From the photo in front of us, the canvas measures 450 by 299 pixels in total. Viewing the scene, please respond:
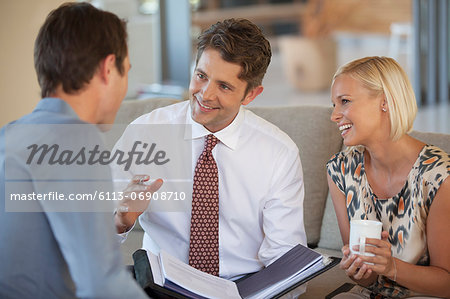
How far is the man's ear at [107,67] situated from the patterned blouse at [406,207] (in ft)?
3.06

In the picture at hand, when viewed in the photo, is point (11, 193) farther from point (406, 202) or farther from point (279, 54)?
point (279, 54)

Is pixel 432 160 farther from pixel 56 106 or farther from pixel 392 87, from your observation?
pixel 56 106

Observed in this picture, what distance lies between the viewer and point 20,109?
4.30 metres

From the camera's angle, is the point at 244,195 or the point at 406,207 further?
the point at 244,195

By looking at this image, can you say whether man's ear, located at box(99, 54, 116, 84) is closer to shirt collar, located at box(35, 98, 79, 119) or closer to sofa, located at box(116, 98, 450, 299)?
shirt collar, located at box(35, 98, 79, 119)

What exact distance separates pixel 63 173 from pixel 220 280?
715mm

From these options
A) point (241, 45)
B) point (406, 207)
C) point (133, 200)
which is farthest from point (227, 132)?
point (406, 207)

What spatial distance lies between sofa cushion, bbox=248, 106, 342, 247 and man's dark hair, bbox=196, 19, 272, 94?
47 cm

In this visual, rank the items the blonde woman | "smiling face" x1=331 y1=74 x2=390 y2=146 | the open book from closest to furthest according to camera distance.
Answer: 1. the open book
2. the blonde woman
3. "smiling face" x1=331 y1=74 x2=390 y2=146

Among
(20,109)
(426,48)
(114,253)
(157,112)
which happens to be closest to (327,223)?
(157,112)

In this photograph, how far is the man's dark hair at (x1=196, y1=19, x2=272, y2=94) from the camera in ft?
6.15

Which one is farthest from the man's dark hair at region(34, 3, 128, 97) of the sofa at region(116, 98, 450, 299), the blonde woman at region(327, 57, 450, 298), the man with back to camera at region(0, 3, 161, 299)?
the sofa at region(116, 98, 450, 299)

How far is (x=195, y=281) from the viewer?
1.58m

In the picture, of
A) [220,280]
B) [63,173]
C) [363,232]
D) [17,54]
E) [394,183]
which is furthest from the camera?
[17,54]
